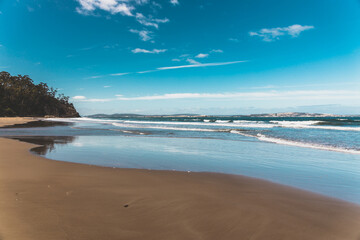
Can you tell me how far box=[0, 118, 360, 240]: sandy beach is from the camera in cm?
282

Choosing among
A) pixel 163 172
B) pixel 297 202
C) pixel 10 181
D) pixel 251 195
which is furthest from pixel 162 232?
pixel 10 181

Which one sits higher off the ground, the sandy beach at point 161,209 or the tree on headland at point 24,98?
the tree on headland at point 24,98

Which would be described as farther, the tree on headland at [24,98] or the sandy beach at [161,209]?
the tree on headland at [24,98]

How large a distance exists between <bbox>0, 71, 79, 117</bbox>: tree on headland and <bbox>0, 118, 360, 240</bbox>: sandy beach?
90.6m

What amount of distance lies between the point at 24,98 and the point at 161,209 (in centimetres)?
10966

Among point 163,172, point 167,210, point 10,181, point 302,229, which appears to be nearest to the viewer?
point 302,229

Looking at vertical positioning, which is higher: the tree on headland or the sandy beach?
the tree on headland

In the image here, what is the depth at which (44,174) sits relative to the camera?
5.43m

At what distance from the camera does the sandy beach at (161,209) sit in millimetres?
2818

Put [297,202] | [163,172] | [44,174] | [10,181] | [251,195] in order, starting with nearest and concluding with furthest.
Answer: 1. [297,202]
2. [251,195]
3. [10,181]
4. [44,174]
5. [163,172]

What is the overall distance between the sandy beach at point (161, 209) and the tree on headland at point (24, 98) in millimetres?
90619

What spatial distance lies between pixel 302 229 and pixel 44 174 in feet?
19.1

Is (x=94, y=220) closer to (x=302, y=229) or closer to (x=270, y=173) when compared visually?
(x=302, y=229)

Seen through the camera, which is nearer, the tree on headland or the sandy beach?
the sandy beach
